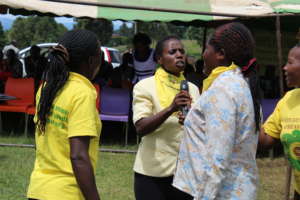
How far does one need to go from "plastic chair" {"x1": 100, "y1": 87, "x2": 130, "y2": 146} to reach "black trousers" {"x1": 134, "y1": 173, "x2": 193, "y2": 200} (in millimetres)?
5161

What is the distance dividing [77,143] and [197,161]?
0.60 m

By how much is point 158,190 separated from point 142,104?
0.58 m

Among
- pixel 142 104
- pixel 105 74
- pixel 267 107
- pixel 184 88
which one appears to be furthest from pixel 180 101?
pixel 105 74

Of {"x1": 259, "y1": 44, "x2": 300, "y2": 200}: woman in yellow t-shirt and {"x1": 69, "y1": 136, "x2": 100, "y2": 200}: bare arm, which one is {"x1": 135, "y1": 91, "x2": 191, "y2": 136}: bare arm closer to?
{"x1": 259, "y1": 44, "x2": 300, "y2": 200}: woman in yellow t-shirt

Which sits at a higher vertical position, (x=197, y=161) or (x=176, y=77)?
(x=176, y=77)

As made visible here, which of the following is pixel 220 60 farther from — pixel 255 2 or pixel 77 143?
pixel 255 2

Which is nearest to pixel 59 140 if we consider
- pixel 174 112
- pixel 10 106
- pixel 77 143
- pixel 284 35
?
pixel 77 143

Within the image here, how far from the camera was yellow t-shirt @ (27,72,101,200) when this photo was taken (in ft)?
7.76

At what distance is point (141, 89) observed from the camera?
138 inches

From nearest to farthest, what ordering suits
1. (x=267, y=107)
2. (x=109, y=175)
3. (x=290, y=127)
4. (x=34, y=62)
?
(x=290, y=127) < (x=109, y=175) < (x=267, y=107) < (x=34, y=62)

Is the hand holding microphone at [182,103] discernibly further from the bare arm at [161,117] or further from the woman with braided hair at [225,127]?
the woman with braided hair at [225,127]

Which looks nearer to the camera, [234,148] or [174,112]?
[234,148]

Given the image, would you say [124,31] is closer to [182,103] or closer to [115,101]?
[115,101]

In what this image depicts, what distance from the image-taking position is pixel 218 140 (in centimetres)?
234
